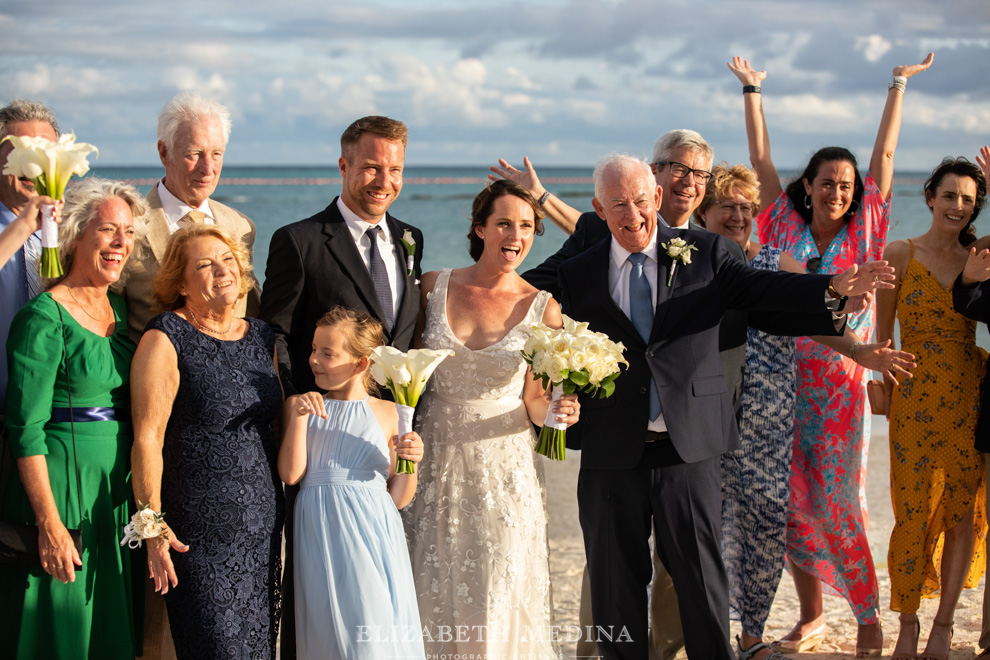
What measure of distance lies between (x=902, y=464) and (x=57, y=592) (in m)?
4.62

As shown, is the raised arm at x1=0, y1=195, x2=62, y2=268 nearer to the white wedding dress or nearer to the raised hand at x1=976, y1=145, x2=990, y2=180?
the white wedding dress

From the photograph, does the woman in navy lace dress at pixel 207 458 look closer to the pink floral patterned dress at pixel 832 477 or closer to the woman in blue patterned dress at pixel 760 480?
the woman in blue patterned dress at pixel 760 480

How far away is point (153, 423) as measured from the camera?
3898 millimetres

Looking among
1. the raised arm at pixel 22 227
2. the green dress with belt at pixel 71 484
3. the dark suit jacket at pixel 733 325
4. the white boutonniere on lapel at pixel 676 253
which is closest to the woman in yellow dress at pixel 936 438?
the dark suit jacket at pixel 733 325

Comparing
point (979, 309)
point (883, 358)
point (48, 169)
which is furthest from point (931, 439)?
point (48, 169)

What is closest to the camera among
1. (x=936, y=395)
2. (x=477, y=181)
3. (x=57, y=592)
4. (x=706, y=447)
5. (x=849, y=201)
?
(x=57, y=592)

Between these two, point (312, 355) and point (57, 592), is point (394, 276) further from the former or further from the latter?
point (57, 592)

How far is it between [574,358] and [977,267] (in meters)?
2.57

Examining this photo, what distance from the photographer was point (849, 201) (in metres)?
5.99

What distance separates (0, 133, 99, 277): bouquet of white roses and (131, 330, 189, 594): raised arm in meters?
0.50

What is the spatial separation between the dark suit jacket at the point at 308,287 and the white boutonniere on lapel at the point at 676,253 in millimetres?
1394

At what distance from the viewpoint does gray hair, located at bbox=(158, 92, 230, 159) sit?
500 centimetres

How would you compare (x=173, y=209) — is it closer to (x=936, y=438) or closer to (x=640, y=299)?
(x=640, y=299)

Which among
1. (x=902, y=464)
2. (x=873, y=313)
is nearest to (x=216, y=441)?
(x=902, y=464)
